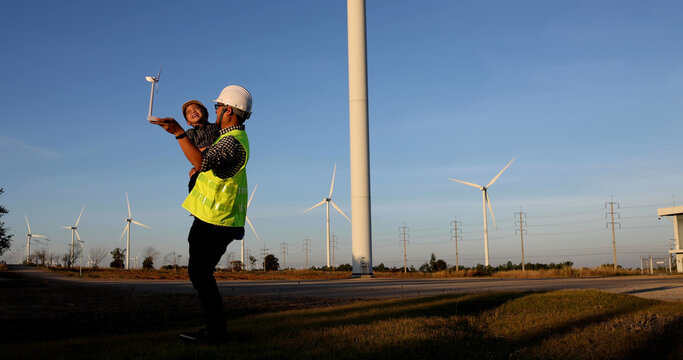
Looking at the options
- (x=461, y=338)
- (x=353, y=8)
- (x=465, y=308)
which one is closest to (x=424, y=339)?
(x=461, y=338)

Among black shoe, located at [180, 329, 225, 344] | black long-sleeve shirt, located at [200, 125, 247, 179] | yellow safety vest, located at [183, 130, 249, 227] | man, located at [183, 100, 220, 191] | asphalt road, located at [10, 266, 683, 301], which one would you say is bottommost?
asphalt road, located at [10, 266, 683, 301]

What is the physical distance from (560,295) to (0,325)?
8.67 metres

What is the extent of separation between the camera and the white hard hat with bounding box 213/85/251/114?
5.47m

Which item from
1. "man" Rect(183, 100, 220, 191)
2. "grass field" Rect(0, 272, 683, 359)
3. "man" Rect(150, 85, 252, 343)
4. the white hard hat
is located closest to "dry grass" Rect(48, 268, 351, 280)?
"grass field" Rect(0, 272, 683, 359)

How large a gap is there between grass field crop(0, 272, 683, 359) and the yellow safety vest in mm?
1156

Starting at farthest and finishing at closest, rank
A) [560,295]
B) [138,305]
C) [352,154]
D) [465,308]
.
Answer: [352,154], [138,305], [560,295], [465,308]

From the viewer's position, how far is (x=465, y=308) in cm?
848

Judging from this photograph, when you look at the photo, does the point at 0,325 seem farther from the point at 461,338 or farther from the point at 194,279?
the point at 461,338

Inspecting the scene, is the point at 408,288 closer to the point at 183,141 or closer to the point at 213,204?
the point at 213,204

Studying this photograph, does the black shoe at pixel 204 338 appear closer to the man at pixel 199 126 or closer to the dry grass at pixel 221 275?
the man at pixel 199 126

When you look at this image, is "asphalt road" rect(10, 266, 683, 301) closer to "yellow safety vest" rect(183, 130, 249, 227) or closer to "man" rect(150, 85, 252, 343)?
"man" rect(150, 85, 252, 343)

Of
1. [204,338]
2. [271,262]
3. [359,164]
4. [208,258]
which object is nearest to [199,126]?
[208,258]

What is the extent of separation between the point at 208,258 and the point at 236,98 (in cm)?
158

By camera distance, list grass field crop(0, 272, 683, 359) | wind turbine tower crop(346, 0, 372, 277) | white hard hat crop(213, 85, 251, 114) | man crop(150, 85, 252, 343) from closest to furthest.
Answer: grass field crop(0, 272, 683, 359), man crop(150, 85, 252, 343), white hard hat crop(213, 85, 251, 114), wind turbine tower crop(346, 0, 372, 277)
